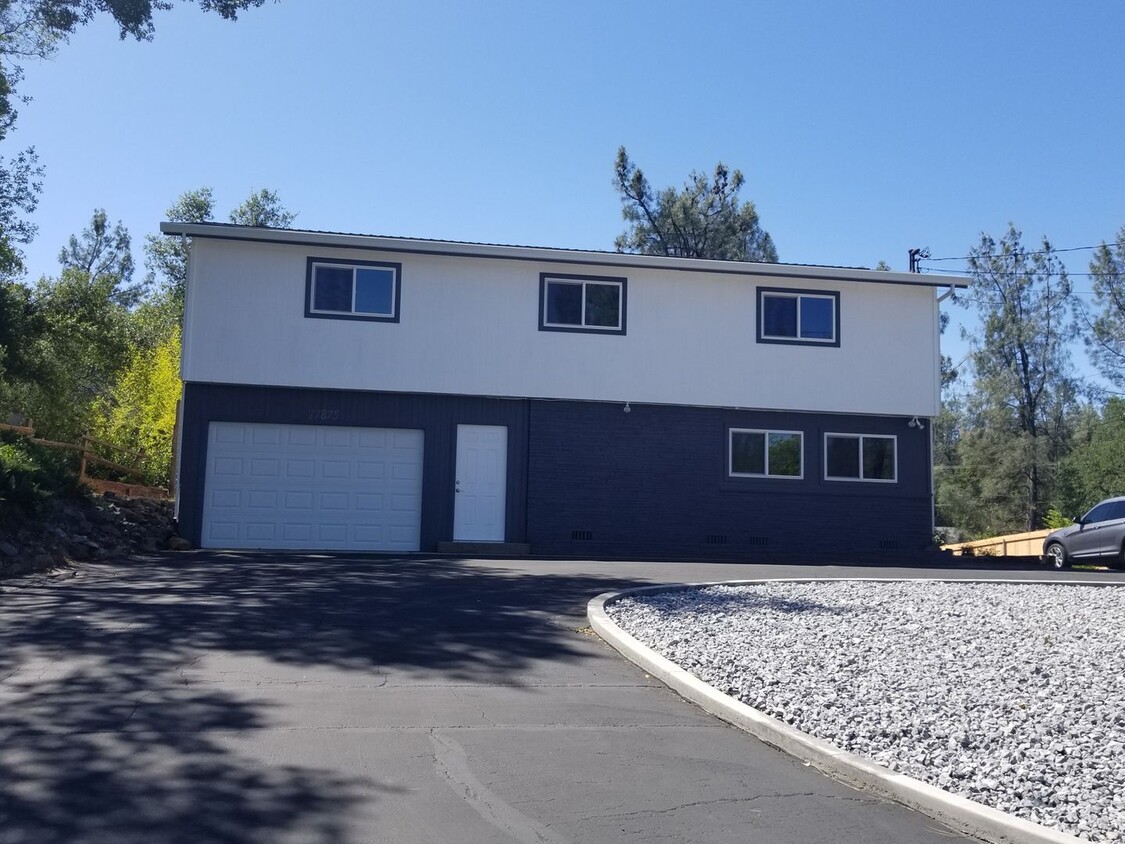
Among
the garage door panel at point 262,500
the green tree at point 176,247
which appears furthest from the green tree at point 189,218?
the garage door panel at point 262,500

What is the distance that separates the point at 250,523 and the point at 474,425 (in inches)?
173

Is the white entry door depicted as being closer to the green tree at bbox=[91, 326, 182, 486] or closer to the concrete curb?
the concrete curb

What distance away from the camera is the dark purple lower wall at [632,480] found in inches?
767

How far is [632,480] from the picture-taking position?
798 inches

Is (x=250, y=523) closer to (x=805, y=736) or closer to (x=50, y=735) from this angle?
(x=50, y=735)

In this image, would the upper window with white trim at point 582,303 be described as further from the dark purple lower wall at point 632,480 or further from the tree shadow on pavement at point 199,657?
the tree shadow on pavement at point 199,657

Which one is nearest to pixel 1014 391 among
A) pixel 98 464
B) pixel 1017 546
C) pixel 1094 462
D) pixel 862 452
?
pixel 1094 462

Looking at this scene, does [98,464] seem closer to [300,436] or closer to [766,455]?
[300,436]

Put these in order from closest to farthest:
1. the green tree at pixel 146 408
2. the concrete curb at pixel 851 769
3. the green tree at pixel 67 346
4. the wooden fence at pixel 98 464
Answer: the concrete curb at pixel 851 769 < the wooden fence at pixel 98 464 < the green tree at pixel 67 346 < the green tree at pixel 146 408

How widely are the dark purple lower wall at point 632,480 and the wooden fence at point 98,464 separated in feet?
8.70

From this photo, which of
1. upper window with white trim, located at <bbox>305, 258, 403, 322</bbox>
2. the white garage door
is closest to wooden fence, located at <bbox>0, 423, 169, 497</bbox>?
the white garage door

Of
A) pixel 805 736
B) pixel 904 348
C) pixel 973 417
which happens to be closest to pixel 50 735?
pixel 805 736

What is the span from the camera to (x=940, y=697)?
280 inches

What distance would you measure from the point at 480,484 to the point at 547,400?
6.62 ft
